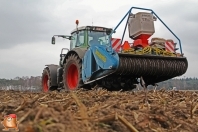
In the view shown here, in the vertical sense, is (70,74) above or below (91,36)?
below

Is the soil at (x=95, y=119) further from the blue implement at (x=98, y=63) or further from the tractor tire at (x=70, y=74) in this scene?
the tractor tire at (x=70, y=74)

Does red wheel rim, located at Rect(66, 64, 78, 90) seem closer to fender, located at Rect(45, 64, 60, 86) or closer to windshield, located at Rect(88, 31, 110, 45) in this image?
windshield, located at Rect(88, 31, 110, 45)

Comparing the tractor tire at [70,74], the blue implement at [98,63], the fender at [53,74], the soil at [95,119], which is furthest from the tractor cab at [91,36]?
the soil at [95,119]

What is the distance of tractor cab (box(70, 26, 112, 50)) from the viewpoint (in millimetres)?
9914

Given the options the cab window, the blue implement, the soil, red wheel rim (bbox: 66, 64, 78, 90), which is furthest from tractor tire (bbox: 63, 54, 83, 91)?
the soil

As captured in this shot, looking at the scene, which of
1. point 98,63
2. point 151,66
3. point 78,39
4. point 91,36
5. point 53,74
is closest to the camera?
point 151,66

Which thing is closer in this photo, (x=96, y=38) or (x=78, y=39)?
(x=96, y=38)

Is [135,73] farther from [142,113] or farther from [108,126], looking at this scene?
[108,126]

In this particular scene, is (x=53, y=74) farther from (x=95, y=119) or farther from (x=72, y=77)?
(x=95, y=119)

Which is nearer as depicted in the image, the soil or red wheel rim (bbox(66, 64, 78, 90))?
the soil

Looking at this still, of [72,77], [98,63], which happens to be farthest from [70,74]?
[98,63]

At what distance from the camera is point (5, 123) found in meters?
1.62

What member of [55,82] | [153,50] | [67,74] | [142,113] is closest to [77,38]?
[67,74]

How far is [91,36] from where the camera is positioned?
9.96 metres
